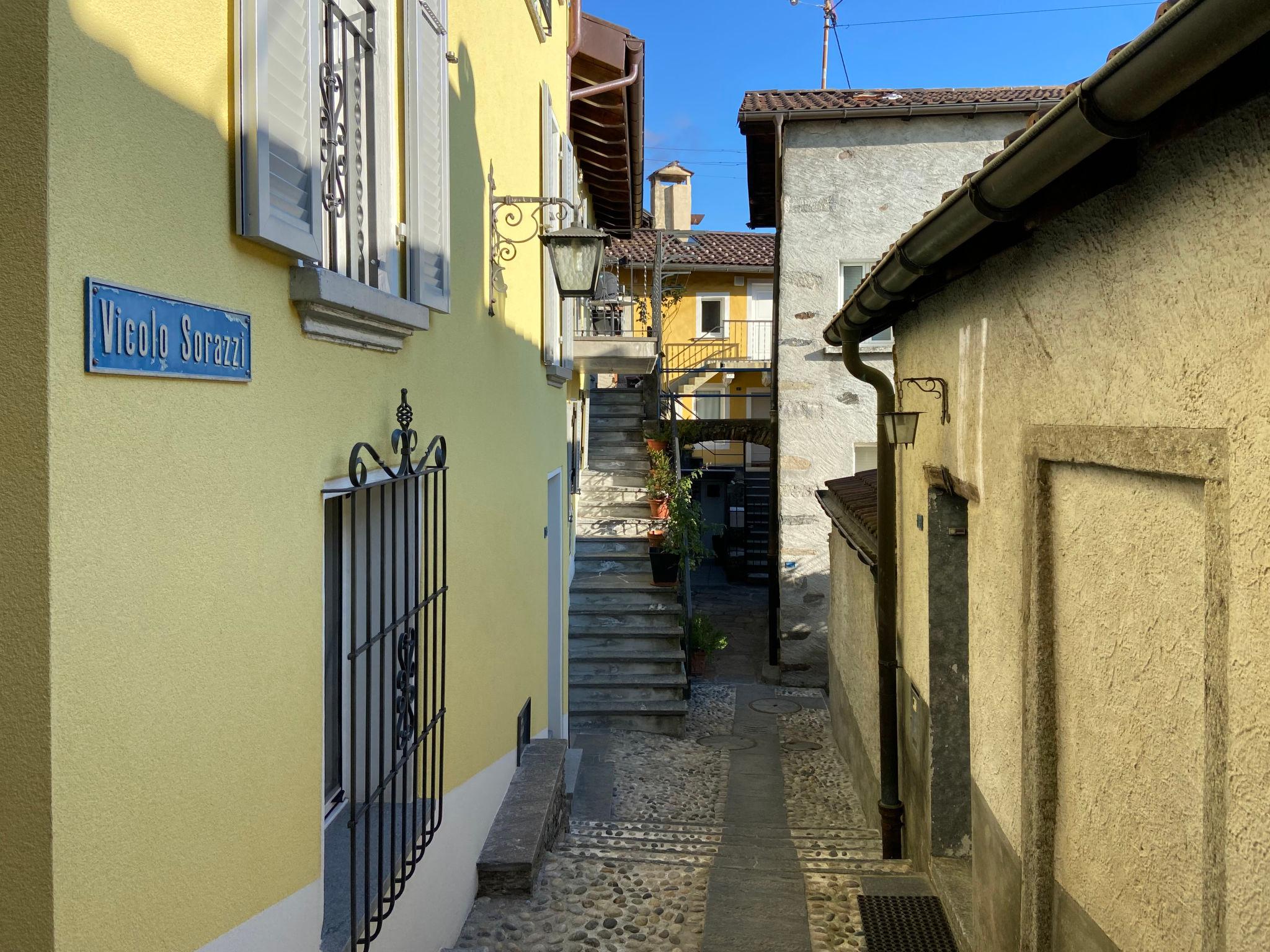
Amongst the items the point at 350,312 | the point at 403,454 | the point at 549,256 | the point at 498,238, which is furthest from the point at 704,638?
the point at 350,312

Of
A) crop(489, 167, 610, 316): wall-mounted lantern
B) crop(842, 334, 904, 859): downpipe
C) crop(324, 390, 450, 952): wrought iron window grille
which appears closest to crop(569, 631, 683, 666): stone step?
crop(842, 334, 904, 859): downpipe

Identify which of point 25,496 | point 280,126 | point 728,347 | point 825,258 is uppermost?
point 728,347

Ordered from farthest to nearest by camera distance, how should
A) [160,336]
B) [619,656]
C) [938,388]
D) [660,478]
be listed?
[660,478] < [619,656] < [938,388] < [160,336]

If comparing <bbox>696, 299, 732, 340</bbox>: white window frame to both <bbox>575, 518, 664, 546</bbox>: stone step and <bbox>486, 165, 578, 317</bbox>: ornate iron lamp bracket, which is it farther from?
<bbox>486, 165, 578, 317</bbox>: ornate iron lamp bracket

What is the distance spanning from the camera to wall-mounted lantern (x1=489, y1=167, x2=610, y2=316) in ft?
18.9

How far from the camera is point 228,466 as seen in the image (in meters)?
2.43

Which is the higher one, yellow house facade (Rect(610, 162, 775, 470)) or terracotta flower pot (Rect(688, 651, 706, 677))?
yellow house facade (Rect(610, 162, 775, 470))

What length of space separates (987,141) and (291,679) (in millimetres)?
11899

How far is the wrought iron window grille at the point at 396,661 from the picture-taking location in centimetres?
362

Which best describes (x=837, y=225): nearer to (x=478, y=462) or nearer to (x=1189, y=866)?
(x=478, y=462)

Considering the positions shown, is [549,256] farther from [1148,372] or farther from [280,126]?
[1148,372]

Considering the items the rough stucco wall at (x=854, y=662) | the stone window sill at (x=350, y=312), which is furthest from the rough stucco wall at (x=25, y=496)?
the rough stucco wall at (x=854, y=662)

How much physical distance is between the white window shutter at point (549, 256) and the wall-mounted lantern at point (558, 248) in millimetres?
1468

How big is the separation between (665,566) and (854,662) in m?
3.80
